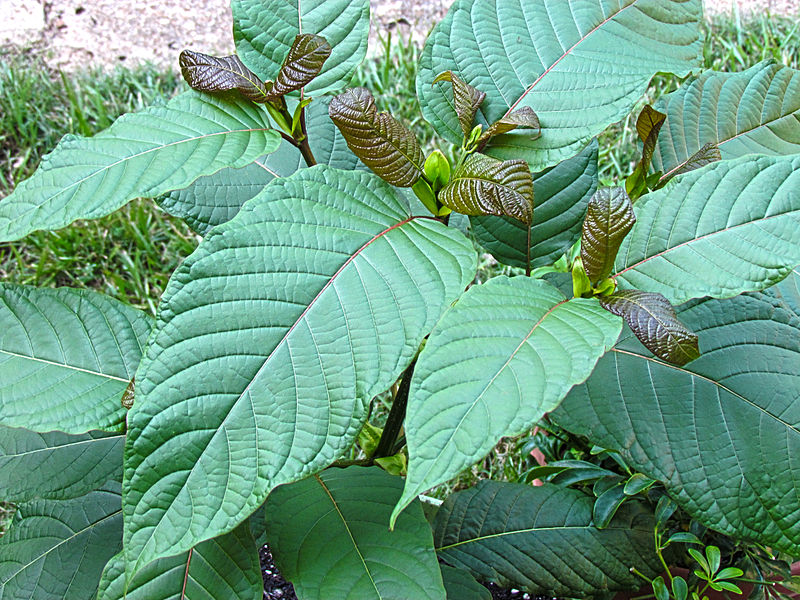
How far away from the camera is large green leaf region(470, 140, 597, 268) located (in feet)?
3.76

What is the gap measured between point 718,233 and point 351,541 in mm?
651

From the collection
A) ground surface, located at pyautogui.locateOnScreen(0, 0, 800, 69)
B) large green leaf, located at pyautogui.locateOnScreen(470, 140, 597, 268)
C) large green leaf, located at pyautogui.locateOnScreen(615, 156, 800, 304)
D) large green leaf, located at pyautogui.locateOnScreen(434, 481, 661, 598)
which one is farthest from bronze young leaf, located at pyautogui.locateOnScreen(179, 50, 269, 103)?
ground surface, located at pyautogui.locateOnScreen(0, 0, 800, 69)

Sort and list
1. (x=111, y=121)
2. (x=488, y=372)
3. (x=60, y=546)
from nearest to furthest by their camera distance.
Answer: (x=488, y=372)
(x=60, y=546)
(x=111, y=121)

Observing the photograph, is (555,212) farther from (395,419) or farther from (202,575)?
(202,575)

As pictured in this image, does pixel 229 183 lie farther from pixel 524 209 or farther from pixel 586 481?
pixel 586 481

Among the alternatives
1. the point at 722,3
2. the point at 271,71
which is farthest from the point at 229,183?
the point at 722,3

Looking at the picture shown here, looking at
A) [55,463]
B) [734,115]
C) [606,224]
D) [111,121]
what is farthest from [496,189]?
[111,121]

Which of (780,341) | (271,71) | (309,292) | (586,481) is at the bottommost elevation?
(586,481)

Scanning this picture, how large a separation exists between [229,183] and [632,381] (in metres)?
0.68

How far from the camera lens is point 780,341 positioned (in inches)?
41.0

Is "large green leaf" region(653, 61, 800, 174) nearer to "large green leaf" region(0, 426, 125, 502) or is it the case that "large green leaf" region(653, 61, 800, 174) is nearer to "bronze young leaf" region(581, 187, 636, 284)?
"bronze young leaf" region(581, 187, 636, 284)

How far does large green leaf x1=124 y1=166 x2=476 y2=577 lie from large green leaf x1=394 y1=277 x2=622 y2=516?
72mm

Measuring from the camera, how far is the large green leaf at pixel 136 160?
89 cm

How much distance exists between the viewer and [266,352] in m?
0.86
